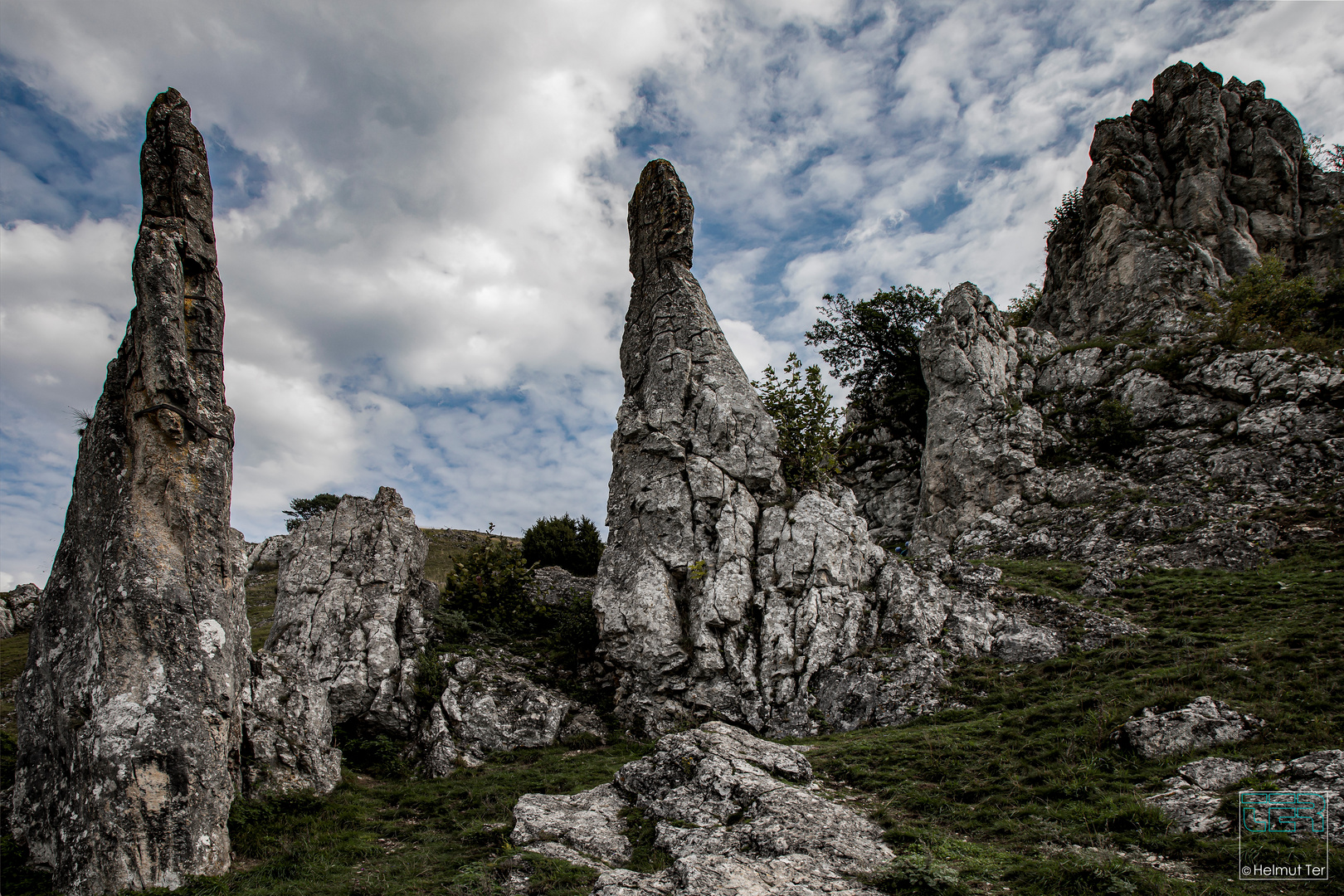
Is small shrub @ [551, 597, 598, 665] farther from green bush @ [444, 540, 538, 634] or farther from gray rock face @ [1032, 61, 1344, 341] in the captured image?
gray rock face @ [1032, 61, 1344, 341]

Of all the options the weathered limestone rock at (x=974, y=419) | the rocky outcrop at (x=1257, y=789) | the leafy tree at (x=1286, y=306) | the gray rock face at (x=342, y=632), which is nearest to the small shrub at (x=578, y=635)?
the gray rock face at (x=342, y=632)

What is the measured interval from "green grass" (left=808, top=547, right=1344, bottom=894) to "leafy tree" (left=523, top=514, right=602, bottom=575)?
1806 cm

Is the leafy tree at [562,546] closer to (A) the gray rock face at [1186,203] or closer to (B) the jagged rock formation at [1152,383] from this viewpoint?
(B) the jagged rock formation at [1152,383]

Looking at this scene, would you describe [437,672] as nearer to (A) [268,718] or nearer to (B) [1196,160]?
(A) [268,718]

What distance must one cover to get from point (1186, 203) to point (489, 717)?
53.7 m

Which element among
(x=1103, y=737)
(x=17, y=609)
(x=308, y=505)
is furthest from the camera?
(x=308, y=505)

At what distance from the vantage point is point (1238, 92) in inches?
1736

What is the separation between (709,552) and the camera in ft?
70.1

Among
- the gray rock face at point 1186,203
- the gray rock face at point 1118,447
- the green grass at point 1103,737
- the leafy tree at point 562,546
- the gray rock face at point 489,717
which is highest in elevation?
the gray rock face at point 1186,203

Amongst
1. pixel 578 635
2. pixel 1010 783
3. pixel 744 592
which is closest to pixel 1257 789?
pixel 1010 783

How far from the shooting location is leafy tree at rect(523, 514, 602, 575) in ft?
103

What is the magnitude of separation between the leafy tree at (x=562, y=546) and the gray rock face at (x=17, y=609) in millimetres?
28808

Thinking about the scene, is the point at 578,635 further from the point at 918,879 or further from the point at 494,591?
the point at 918,879

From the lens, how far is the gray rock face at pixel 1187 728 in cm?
1091
